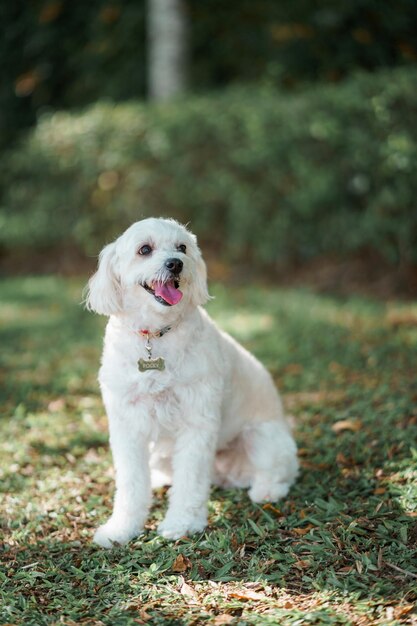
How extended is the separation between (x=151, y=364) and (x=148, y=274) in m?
0.44

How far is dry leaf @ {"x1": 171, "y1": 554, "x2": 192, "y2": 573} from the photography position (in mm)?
3193

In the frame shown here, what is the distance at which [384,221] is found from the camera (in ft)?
27.8

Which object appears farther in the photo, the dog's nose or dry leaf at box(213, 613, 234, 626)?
→ the dog's nose

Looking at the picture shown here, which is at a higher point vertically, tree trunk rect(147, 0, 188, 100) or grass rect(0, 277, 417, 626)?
tree trunk rect(147, 0, 188, 100)

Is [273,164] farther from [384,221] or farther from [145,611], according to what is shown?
[145,611]

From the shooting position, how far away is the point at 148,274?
11.4 feet

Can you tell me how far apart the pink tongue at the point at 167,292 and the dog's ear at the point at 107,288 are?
0.76ft

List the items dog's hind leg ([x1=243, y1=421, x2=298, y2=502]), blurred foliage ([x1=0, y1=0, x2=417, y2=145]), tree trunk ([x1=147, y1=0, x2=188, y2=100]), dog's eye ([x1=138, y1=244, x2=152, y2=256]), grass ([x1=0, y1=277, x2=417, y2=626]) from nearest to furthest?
grass ([x1=0, y1=277, x2=417, y2=626]) < dog's eye ([x1=138, y1=244, x2=152, y2=256]) < dog's hind leg ([x1=243, y1=421, x2=298, y2=502]) < tree trunk ([x1=147, y1=0, x2=188, y2=100]) < blurred foliage ([x1=0, y1=0, x2=417, y2=145])

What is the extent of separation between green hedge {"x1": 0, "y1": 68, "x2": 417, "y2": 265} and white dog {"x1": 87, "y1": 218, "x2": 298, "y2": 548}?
205 inches

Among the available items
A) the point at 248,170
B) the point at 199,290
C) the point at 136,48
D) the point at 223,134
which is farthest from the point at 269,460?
the point at 136,48

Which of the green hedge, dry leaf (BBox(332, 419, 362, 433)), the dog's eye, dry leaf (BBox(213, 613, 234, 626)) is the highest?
the green hedge

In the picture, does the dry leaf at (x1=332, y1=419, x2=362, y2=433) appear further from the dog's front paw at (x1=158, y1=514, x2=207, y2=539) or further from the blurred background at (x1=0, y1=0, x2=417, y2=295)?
the blurred background at (x1=0, y1=0, x2=417, y2=295)

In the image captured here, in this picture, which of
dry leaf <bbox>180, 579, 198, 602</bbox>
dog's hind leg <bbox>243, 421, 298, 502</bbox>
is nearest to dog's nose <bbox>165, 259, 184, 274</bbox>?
dog's hind leg <bbox>243, 421, 298, 502</bbox>

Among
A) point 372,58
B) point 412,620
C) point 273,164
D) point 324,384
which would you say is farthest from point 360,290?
point 412,620
